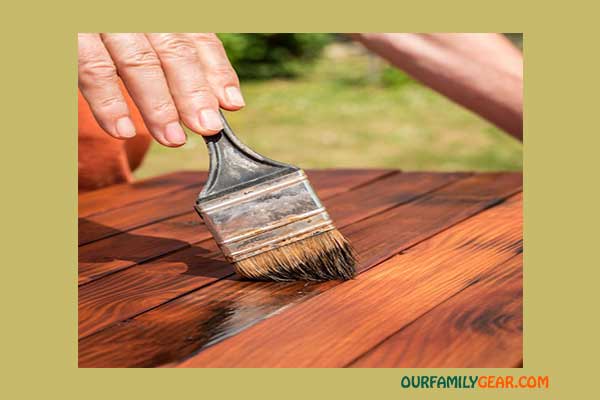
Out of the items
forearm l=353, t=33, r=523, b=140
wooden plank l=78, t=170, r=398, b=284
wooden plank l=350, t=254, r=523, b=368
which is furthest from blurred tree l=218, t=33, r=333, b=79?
wooden plank l=350, t=254, r=523, b=368

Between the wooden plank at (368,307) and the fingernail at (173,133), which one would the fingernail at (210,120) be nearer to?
the fingernail at (173,133)

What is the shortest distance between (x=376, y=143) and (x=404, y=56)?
3.96m

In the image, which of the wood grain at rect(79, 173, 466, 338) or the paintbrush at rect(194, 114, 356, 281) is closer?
the wood grain at rect(79, 173, 466, 338)

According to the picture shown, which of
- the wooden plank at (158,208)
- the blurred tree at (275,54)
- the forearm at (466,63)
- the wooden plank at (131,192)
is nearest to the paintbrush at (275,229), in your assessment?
the wooden plank at (158,208)

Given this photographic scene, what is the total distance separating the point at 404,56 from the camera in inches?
116

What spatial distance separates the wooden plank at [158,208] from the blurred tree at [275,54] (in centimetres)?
622

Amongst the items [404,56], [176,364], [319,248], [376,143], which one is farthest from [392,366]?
[376,143]

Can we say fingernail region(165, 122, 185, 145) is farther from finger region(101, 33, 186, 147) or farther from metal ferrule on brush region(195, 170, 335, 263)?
metal ferrule on brush region(195, 170, 335, 263)

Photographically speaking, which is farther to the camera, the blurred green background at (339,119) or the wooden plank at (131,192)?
the blurred green background at (339,119)

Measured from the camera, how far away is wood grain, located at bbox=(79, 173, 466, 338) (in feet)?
5.08

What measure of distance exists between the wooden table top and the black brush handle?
18 centimetres

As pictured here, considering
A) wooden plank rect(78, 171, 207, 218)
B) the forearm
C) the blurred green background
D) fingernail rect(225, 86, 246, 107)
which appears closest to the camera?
fingernail rect(225, 86, 246, 107)

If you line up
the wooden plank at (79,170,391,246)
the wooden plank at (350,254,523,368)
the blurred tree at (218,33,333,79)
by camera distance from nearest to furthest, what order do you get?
the wooden plank at (350,254,523,368) → the wooden plank at (79,170,391,246) → the blurred tree at (218,33,333,79)

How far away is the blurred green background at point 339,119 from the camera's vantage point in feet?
20.9
